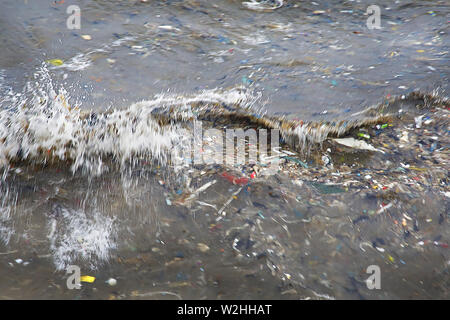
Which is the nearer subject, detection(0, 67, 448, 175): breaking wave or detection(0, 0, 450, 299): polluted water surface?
detection(0, 0, 450, 299): polluted water surface

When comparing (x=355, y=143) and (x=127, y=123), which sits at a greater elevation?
(x=127, y=123)

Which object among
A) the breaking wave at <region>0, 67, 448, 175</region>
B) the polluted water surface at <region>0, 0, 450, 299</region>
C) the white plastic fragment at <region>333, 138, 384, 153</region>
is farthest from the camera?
the white plastic fragment at <region>333, 138, 384, 153</region>

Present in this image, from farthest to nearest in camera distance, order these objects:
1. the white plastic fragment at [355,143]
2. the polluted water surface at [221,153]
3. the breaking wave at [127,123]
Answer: the white plastic fragment at [355,143], the breaking wave at [127,123], the polluted water surface at [221,153]

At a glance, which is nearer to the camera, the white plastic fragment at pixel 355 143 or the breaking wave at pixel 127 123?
the breaking wave at pixel 127 123

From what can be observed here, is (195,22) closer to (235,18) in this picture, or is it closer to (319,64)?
(235,18)

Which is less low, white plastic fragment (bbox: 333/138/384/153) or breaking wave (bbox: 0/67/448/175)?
breaking wave (bbox: 0/67/448/175)

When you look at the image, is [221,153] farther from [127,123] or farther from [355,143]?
[355,143]

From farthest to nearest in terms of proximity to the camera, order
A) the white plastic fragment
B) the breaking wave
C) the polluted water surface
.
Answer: the white plastic fragment < the breaking wave < the polluted water surface

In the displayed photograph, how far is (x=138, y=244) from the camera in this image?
2010 millimetres

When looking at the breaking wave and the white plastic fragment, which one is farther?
the white plastic fragment

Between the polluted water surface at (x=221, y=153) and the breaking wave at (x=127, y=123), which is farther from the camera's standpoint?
the breaking wave at (x=127, y=123)

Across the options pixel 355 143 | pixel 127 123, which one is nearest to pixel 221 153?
pixel 127 123

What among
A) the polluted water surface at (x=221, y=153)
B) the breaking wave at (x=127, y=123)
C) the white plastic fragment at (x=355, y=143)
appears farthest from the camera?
the white plastic fragment at (x=355, y=143)

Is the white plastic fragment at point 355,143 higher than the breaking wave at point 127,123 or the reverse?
the reverse
